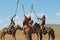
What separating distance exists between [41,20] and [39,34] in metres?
1.62

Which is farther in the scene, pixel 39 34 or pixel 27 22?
pixel 39 34

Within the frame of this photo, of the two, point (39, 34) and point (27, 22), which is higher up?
point (27, 22)

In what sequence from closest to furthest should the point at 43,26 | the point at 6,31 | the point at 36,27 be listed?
the point at 36,27, the point at 43,26, the point at 6,31

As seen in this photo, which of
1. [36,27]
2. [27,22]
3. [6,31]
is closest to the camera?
[27,22]

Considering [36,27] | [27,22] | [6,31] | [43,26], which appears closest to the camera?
[27,22]

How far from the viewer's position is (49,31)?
32.7 meters

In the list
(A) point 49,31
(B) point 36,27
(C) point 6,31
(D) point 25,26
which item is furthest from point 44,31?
(D) point 25,26

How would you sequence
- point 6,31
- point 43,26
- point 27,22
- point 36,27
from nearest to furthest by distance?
1. point 27,22
2. point 36,27
3. point 43,26
4. point 6,31

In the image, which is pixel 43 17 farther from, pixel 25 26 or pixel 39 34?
pixel 25 26

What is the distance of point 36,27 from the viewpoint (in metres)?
29.5

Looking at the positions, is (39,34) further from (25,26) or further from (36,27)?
(25,26)

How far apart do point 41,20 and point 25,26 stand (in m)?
10.8

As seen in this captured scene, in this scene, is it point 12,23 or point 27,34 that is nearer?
point 27,34

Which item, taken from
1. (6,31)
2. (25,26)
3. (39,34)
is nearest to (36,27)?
(39,34)
